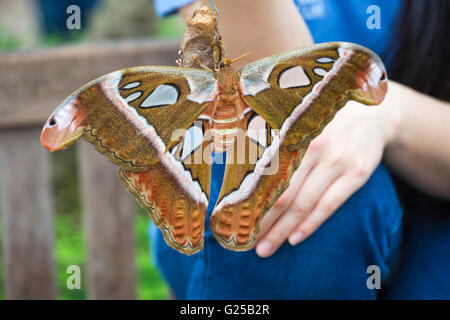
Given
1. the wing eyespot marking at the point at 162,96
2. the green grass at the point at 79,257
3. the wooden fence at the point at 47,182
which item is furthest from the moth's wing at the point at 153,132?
the green grass at the point at 79,257

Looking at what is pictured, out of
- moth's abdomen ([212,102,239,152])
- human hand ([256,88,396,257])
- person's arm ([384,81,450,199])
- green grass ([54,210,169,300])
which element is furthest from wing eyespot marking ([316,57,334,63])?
green grass ([54,210,169,300])

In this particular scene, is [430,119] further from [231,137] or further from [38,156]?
[38,156]

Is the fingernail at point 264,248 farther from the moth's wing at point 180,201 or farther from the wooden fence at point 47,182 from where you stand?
the wooden fence at point 47,182

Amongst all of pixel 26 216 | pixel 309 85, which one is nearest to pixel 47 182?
pixel 26 216

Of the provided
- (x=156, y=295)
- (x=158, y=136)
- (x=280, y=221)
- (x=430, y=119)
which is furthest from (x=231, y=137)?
(x=156, y=295)

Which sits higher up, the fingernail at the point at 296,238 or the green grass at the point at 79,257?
the fingernail at the point at 296,238

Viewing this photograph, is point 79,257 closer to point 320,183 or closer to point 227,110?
point 320,183

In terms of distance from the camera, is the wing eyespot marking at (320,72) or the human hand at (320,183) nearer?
the wing eyespot marking at (320,72)

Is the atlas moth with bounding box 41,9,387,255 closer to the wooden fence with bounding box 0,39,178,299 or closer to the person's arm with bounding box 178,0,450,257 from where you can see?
the person's arm with bounding box 178,0,450,257
